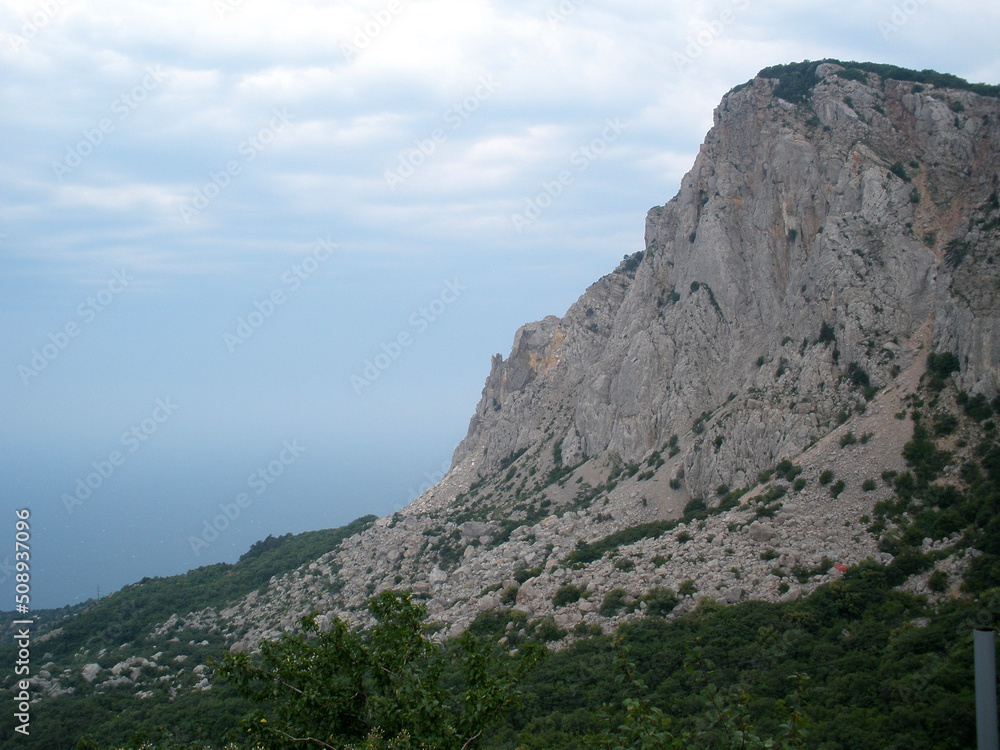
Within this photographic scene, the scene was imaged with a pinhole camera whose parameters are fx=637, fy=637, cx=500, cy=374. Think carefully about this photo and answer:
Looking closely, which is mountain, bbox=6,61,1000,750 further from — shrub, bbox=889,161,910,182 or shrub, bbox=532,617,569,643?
shrub, bbox=889,161,910,182

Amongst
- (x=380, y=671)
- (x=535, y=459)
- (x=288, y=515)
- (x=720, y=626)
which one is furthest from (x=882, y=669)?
(x=288, y=515)

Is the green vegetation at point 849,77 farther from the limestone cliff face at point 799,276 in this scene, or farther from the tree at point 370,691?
the tree at point 370,691

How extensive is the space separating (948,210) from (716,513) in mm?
18008

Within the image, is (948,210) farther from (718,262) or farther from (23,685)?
(23,685)

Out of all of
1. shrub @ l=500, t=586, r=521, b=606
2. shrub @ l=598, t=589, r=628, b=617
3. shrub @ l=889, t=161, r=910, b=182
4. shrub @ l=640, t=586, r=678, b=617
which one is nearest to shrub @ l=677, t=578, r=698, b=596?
shrub @ l=640, t=586, r=678, b=617

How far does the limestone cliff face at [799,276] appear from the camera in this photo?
2873 centimetres

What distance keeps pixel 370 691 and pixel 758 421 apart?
2660 centimetres

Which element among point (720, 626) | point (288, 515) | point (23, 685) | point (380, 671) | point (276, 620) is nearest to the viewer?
point (380, 671)

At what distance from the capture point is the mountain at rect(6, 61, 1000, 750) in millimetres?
23547

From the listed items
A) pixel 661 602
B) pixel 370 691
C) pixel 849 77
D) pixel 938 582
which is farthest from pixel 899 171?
pixel 370 691

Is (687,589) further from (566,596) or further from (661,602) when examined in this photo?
(566,596)

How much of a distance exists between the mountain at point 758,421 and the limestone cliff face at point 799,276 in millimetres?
130

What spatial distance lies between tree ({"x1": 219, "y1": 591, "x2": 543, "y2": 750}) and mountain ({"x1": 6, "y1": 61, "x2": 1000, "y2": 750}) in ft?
48.2

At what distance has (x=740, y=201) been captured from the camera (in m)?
41.8
